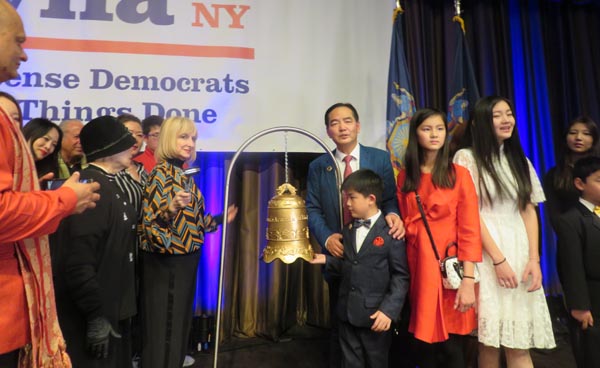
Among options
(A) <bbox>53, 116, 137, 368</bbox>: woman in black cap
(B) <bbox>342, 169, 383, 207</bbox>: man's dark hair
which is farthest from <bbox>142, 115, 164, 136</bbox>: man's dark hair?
(B) <bbox>342, 169, 383, 207</bbox>: man's dark hair

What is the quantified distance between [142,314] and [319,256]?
969 mm

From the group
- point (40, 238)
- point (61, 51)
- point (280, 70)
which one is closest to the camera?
point (40, 238)

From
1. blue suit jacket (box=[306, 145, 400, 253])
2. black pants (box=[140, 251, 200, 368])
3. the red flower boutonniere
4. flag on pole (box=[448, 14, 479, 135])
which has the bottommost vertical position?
black pants (box=[140, 251, 200, 368])

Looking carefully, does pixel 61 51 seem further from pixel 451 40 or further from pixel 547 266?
pixel 547 266

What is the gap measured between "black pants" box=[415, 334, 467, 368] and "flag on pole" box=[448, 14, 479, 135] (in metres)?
1.87

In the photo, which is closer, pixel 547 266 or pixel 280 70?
pixel 280 70

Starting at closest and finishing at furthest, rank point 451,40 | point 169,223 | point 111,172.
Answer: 1. point 111,172
2. point 169,223
3. point 451,40

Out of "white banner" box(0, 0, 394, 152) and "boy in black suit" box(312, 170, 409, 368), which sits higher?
"white banner" box(0, 0, 394, 152)

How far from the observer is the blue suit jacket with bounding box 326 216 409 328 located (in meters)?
1.87

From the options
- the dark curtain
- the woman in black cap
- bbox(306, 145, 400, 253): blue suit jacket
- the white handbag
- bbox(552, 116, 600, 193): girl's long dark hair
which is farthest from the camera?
→ the dark curtain

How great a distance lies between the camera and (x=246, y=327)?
335 cm

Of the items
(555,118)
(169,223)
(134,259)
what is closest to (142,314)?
(134,259)

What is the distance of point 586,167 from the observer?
2.18 m

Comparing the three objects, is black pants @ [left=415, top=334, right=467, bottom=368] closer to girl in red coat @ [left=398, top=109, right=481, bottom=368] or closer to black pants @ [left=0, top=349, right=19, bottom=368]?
girl in red coat @ [left=398, top=109, right=481, bottom=368]
